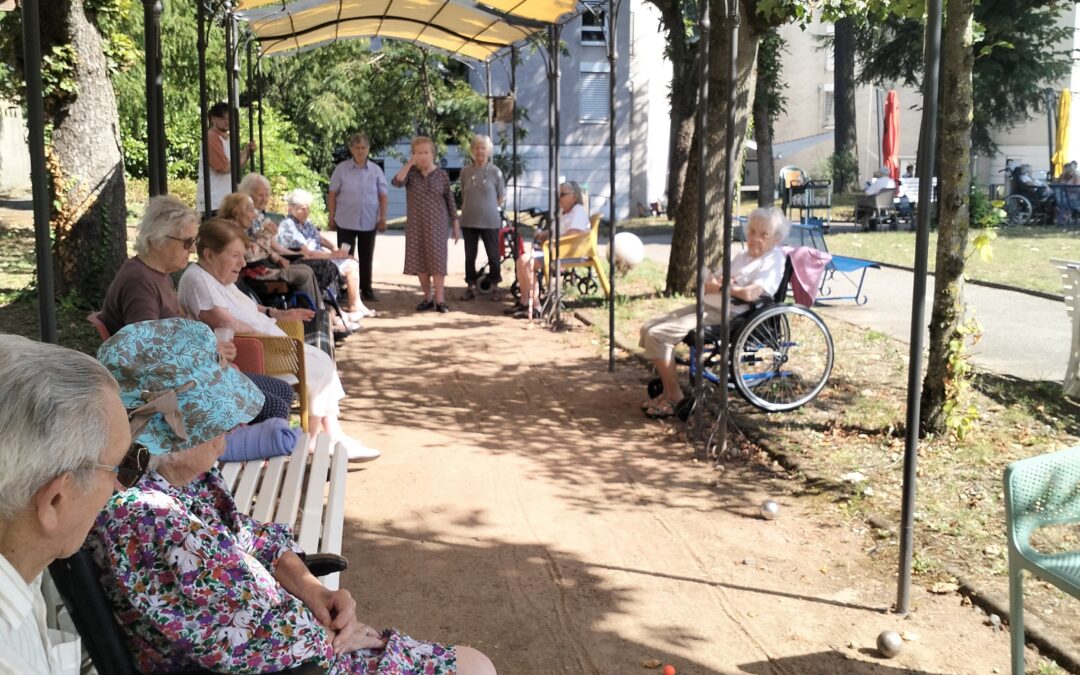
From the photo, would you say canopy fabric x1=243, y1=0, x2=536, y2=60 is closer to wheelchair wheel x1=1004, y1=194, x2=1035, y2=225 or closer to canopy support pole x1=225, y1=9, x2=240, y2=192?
canopy support pole x1=225, y1=9, x2=240, y2=192

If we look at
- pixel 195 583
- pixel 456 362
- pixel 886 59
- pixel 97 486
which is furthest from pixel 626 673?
pixel 886 59

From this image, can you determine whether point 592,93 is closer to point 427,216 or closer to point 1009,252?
point 1009,252

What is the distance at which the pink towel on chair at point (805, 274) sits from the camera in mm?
6992

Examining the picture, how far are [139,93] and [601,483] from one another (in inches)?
760

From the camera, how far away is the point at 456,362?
8984mm

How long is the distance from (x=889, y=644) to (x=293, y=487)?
2.10 meters

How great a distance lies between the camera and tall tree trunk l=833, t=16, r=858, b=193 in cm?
3158

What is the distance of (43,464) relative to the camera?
1743 mm

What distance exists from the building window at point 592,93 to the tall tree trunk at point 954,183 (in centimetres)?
2707

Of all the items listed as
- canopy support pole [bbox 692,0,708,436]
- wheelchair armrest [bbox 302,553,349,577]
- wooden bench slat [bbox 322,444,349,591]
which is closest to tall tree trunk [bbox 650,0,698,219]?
canopy support pole [bbox 692,0,708,436]

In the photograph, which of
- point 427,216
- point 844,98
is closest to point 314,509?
point 427,216

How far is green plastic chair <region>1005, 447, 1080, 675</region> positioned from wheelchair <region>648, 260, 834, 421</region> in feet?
10.9

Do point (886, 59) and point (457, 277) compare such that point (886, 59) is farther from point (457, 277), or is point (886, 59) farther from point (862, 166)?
point (457, 277)

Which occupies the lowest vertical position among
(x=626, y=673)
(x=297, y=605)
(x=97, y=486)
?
(x=626, y=673)
